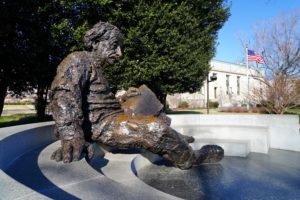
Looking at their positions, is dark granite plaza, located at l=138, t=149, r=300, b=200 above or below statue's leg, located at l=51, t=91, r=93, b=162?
below

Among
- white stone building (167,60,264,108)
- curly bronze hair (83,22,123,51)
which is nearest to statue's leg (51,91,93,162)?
curly bronze hair (83,22,123,51)

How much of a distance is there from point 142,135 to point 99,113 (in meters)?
0.64

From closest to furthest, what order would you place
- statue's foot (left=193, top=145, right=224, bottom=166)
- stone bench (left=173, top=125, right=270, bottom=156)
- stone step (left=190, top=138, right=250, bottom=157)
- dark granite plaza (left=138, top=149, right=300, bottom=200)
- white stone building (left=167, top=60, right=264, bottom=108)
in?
dark granite plaza (left=138, top=149, right=300, bottom=200), statue's foot (left=193, top=145, right=224, bottom=166), stone step (left=190, top=138, right=250, bottom=157), stone bench (left=173, top=125, right=270, bottom=156), white stone building (left=167, top=60, right=264, bottom=108)

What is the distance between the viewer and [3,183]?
1820 mm

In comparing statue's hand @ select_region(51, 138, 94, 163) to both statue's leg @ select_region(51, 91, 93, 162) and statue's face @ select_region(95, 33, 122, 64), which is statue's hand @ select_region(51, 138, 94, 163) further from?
statue's face @ select_region(95, 33, 122, 64)

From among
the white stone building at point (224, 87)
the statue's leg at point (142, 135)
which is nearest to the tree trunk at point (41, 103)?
the statue's leg at point (142, 135)

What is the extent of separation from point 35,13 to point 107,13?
8.31ft

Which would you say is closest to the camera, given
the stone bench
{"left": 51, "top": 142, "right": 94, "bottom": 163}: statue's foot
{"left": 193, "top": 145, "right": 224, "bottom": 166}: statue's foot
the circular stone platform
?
the circular stone platform

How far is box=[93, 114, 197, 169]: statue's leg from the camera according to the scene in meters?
3.63

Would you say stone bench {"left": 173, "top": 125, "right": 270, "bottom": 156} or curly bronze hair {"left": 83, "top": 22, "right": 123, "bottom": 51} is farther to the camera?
stone bench {"left": 173, "top": 125, "right": 270, "bottom": 156}

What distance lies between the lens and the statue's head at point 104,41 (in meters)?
3.99

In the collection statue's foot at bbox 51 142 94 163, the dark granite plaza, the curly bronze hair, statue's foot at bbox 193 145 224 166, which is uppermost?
the curly bronze hair

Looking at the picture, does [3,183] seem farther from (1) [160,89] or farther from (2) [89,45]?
(1) [160,89]

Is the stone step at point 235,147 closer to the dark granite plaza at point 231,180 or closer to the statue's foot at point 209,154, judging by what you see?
the dark granite plaza at point 231,180
